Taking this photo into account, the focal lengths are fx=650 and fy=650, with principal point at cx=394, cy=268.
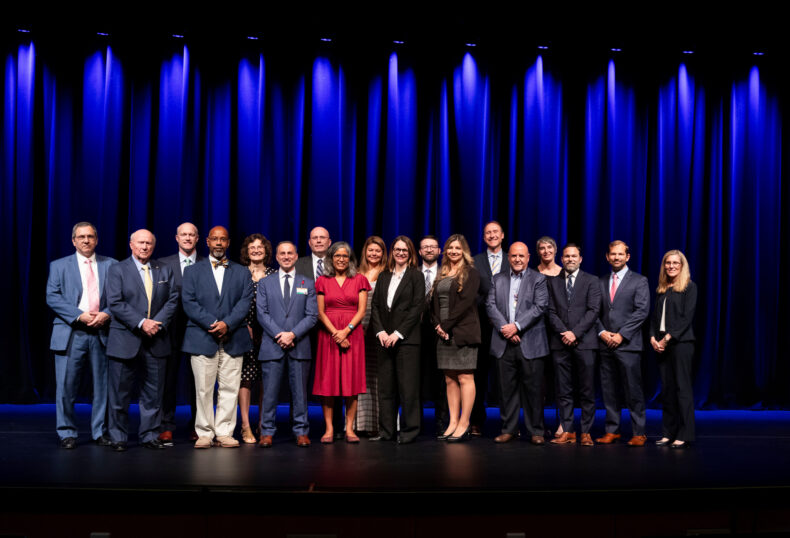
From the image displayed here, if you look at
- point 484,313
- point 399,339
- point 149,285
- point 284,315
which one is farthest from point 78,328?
point 484,313

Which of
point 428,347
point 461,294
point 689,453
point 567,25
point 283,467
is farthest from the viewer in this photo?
point 567,25

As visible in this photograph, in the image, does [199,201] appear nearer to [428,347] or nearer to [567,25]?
[428,347]

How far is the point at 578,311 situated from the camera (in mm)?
4938

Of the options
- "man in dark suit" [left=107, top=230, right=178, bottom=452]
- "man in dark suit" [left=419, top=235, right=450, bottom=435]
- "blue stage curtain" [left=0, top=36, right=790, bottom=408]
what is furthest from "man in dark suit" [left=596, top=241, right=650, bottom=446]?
"man in dark suit" [left=107, top=230, right=178, bottom=452]

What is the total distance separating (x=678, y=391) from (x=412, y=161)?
3.48 m

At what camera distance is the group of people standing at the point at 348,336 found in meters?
4.54

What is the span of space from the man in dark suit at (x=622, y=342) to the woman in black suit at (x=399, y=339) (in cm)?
142

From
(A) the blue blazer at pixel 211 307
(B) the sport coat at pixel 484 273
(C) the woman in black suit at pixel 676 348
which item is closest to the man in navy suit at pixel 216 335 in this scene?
(A) the blue blazer at pixel 211 307

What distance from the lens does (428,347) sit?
527 centimetres

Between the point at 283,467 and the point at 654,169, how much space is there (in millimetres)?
5365

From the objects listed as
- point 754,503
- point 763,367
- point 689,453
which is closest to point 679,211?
point 763,367

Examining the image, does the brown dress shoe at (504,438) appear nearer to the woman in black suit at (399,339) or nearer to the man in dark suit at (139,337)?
the woman in black suit at (399,339)

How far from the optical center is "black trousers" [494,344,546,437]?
4891mm

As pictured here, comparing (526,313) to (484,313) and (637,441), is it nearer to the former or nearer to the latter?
(484,313)
